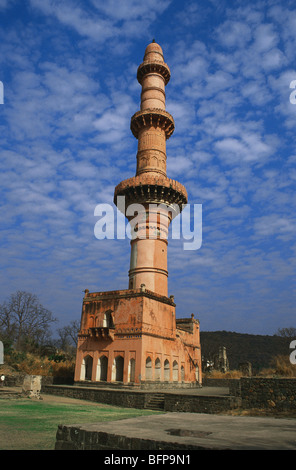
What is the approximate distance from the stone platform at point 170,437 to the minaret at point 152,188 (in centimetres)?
1744

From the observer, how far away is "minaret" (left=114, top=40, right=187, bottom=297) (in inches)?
945

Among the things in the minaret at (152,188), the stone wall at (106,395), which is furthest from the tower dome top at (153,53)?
the stone wall at (106,395)

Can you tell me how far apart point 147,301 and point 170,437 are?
15.6m

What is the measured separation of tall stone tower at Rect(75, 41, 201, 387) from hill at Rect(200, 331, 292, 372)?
125ft

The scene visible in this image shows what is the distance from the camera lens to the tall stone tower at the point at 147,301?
778 inches

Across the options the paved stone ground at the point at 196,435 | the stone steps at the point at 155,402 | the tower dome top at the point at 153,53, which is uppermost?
the tower dome top at the point at 153,53

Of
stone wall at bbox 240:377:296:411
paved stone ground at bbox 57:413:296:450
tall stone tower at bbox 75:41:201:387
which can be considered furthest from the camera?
tall stone tower at bbox 75:41:201:387

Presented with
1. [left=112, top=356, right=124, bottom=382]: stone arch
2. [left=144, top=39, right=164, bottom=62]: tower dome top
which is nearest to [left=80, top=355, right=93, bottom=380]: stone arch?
[left=112, top=356, right=124, bottom=382]: stone arch

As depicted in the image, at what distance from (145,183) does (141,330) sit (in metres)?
10.8

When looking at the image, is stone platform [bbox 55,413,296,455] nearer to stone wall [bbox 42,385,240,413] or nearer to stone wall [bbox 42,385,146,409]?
stone wall [bbox 42,385,240,413]

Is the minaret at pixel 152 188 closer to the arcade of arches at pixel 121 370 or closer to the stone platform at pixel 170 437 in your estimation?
the arcade of arches at pixel 121 370

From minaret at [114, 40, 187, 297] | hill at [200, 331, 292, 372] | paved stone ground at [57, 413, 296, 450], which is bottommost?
paved stone ground at [57, 413, 296, 450]
